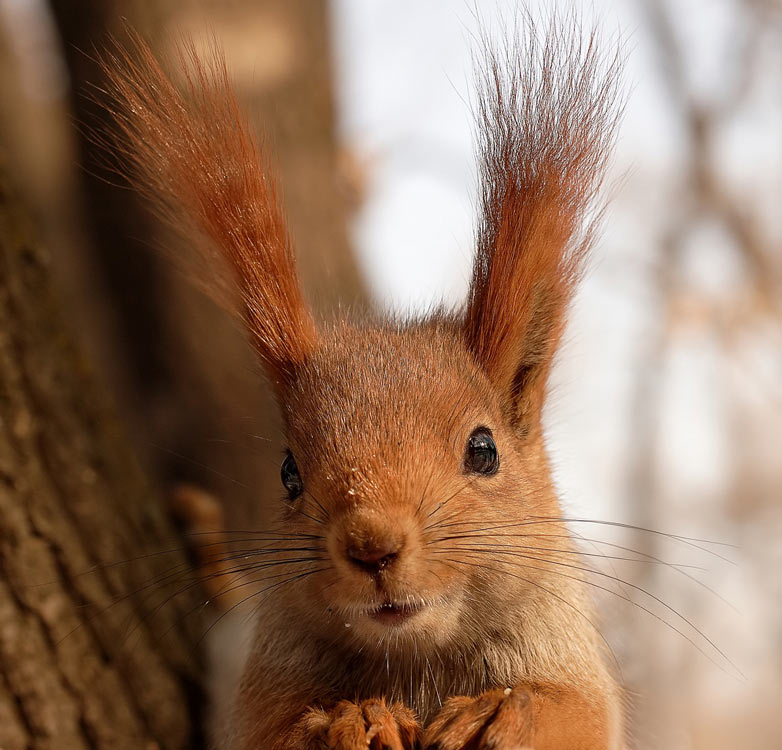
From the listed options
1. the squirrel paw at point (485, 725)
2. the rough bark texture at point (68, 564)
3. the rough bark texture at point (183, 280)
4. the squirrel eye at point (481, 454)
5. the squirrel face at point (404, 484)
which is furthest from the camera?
the rough bark texture at point (183, 280)

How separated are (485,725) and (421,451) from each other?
52 cm

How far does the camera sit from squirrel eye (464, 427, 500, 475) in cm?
184

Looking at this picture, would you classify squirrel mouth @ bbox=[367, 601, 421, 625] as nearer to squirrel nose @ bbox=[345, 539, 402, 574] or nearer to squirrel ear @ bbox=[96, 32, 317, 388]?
squirrel nose @ bbox=[345, 539, 402, 574]

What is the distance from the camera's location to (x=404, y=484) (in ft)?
5.35

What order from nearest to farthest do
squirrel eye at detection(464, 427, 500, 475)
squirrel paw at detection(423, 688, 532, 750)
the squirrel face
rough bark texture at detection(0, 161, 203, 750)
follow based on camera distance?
squirrel paw at detection(423, 688, 532, 750)
the squirrel face
squirrel eye at detection(464, 427, 500, 475)
rough bark texture at detection(0, 161, 203, 750)

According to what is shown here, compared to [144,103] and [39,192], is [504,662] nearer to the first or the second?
[144,103]

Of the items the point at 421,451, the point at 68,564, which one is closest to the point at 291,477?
the point at 421,451

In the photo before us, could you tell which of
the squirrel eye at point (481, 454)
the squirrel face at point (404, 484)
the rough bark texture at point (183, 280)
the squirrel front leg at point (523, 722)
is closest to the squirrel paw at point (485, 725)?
the squirrel front leg at point (523, 722)

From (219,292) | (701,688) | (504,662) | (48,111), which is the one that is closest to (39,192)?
(48,111)

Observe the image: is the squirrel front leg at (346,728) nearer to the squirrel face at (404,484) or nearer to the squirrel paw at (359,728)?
the squirrel paw at (359,728)

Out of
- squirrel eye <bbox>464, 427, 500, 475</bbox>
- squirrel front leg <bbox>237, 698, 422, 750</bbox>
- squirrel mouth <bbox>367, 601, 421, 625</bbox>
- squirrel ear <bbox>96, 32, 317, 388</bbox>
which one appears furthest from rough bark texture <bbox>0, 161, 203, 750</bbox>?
squirrel eye <bbox>464, 427, 500, 475</bbox>

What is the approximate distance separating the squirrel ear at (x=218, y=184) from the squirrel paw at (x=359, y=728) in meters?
0.79

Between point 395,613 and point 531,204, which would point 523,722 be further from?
point 531,204

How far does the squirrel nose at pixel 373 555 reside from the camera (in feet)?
5.01
